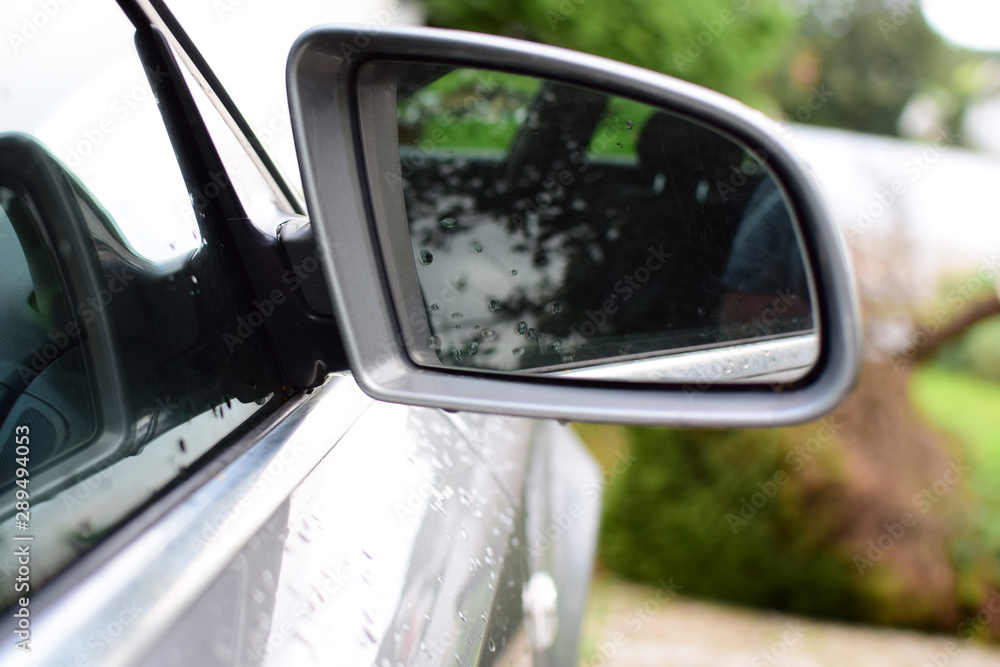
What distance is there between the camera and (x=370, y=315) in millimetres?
1223

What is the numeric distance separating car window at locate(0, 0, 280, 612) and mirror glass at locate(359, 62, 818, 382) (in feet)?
1.05

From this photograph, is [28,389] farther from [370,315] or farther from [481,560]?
[481,560]

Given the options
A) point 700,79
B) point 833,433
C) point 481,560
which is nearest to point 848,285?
point 481,560

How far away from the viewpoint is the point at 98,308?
3.36 ft

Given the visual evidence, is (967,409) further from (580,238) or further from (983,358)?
(580,238)

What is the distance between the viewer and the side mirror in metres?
1.15

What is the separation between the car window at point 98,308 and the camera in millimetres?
906

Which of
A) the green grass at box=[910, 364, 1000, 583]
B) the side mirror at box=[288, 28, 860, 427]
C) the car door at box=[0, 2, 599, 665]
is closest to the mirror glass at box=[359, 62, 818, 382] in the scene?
the side mirror at box=[288, 28, 860, 427]

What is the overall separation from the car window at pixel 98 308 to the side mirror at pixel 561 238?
0.76 feet

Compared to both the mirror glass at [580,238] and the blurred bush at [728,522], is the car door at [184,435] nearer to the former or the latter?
the mirror glass at [580,238]

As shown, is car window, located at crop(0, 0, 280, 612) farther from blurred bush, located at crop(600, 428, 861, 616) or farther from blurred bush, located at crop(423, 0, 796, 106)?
blurred bush, located at crop(423, 0, 796, 106)

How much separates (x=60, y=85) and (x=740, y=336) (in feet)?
3.78

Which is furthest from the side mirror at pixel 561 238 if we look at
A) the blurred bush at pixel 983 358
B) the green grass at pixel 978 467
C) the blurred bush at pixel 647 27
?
the blurred bush at pixel 983 358

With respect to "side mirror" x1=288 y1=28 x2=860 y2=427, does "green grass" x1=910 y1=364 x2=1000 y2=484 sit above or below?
below
